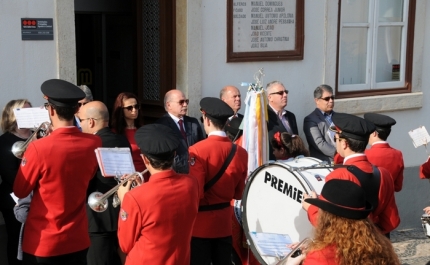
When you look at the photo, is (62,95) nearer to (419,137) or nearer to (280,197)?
(280,197)

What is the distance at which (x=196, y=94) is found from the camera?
8070 millimetres

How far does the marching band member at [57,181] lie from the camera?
502 centimetres

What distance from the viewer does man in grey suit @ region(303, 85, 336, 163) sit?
8398mm

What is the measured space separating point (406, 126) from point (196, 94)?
3404mm

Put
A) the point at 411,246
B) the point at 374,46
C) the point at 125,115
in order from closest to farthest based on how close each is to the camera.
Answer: the point at 125,115 < the point at 411,246 < the point at 374,46

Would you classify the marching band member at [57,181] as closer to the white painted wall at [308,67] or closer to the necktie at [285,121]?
the white painted wall at [308,67]

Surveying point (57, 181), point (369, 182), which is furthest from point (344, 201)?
point (57, 181)

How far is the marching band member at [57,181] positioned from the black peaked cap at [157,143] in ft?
2.57

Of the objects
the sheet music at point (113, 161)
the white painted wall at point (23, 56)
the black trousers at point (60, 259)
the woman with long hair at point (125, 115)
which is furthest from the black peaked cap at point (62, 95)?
the woman with long hair at point (125, 115)

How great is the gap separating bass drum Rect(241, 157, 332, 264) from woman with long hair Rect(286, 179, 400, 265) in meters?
1.98

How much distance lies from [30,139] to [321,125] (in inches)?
153

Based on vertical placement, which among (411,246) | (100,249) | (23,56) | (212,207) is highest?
(23,56)

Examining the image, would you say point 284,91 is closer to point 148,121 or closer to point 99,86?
point 148,121

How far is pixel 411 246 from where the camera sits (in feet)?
30.5
